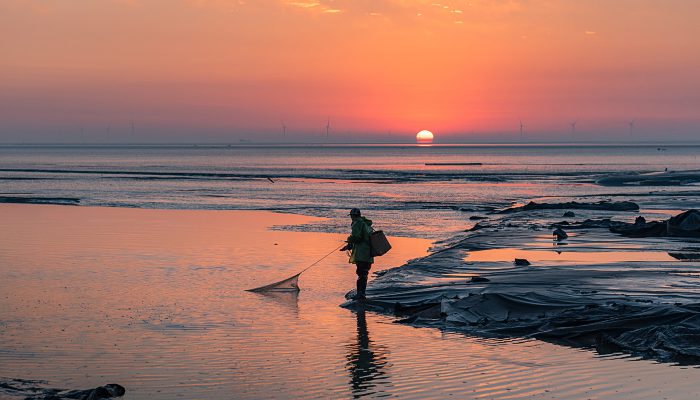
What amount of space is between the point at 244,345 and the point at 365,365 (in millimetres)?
2245

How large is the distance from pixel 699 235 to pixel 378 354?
19655 millimetres

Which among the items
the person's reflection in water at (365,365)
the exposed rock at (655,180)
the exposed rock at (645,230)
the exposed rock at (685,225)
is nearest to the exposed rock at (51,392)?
the person's reflection in water at (365,365)

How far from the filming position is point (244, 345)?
1384 cm

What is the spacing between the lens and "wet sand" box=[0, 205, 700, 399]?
11.4 metres

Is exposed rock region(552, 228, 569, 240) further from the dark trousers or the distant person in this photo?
the dark trousers

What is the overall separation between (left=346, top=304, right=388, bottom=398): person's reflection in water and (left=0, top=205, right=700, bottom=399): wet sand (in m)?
0.03

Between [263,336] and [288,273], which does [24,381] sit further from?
[288,273]

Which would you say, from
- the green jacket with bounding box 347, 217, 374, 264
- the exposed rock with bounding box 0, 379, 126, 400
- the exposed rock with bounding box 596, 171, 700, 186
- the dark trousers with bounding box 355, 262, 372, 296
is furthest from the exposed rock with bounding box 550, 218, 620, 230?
the exposed rock with bounding box 596, 171, 700, 186

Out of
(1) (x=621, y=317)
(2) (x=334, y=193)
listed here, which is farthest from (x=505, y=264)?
(2) (x=334, y=193)

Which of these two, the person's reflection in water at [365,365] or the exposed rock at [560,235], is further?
the exposed rock at [560,235]

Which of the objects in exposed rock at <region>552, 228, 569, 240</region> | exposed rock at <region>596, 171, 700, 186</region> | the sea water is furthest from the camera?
exposed rock at <region>596, 171, 700, 186</region>

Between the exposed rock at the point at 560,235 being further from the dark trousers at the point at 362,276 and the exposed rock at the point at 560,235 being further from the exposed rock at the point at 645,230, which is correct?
the dark trousers at the point at 362,276

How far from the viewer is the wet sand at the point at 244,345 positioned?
11.4 m

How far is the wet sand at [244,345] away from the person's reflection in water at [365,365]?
32 mm
